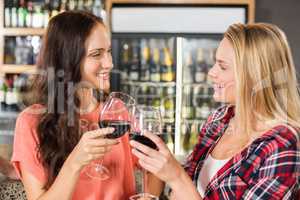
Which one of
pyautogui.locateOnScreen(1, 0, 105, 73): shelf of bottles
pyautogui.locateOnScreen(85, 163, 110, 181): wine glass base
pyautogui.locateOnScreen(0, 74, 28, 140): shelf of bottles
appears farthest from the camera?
pyautogui.locateOnScreen(0, 74, 28, 140): shelf of bottles

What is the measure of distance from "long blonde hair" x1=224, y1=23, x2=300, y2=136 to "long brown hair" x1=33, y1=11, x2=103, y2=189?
59cm

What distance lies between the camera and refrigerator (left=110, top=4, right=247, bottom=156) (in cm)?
433

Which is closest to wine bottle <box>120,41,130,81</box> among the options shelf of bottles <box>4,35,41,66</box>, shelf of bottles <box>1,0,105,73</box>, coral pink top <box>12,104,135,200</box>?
shelf of bottles <box>1,0,105,73</box>

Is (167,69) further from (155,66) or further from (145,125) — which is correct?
(145,125)

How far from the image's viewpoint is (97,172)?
1.62 metres

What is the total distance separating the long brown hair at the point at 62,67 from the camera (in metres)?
1.65

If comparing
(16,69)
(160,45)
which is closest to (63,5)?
(16,69)

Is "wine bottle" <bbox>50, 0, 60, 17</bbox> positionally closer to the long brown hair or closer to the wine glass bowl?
the long brown hair

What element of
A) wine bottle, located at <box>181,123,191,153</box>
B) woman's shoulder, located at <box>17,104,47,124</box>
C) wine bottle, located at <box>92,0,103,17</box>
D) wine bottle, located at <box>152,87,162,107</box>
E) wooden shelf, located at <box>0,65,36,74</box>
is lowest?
wine bottle, located at <box>181,123,191,153</box>

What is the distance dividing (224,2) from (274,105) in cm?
279

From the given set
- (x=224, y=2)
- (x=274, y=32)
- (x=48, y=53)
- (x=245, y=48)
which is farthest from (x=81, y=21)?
(x=224, y=2)

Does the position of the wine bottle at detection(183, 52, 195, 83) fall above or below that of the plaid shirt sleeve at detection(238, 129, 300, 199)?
above

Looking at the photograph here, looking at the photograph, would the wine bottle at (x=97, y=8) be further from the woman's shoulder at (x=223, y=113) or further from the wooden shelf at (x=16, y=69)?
the woman's shoulder at (x=223, y=113)

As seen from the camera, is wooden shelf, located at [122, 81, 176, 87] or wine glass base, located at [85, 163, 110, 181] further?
wooden shelf, located at [122, 81, 176, 87]
